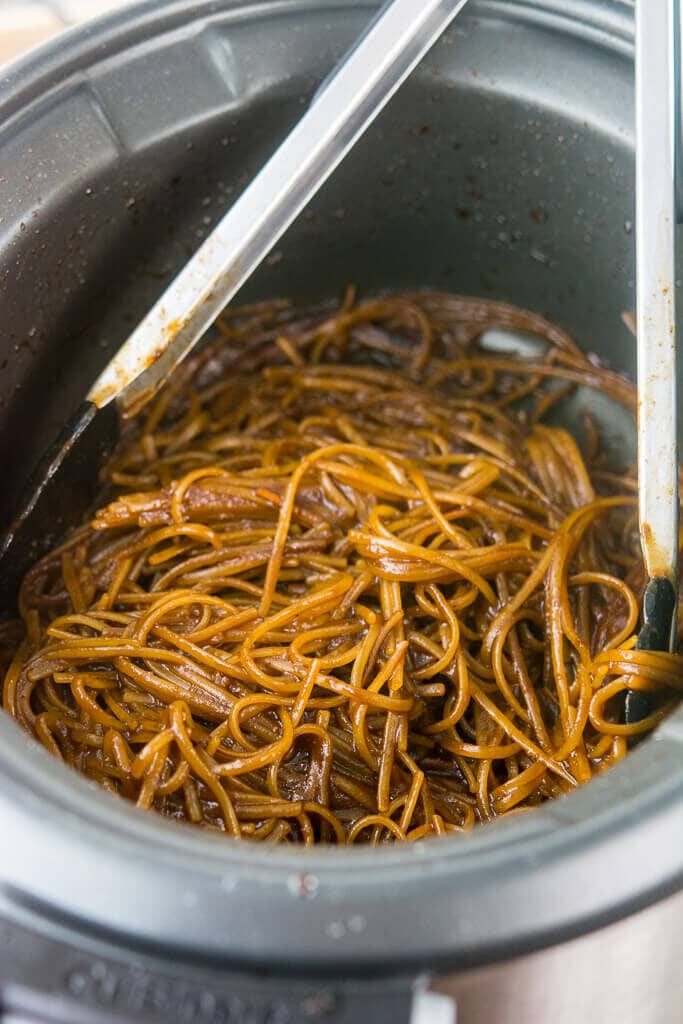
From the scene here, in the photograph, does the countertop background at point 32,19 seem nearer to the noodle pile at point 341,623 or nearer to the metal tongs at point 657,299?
the noodle pile at point 341,623

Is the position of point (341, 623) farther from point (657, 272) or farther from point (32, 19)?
point (32, 19)

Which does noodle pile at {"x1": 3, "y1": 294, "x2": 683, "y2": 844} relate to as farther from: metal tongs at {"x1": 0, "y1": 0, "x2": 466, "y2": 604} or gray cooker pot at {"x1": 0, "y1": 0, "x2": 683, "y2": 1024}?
gray cooker pot at {"x1": 0, "y1": 0, "x2": 683, "y2": 1024}

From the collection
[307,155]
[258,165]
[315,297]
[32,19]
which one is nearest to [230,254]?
[307,155]

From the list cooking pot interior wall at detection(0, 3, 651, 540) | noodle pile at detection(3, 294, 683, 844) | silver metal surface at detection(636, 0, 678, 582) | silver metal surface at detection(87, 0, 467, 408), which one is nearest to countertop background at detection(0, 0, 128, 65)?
cooking pot interior wall at detection(0, 3, 651, 540)

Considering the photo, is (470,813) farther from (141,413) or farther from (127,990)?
(141,413)

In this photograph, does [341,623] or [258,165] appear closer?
[341,623]

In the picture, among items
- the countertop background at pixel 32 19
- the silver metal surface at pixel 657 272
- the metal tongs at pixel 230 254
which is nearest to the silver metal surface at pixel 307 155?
the metal tongs at pixel 230 254

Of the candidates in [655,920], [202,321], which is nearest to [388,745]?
[655,920]
